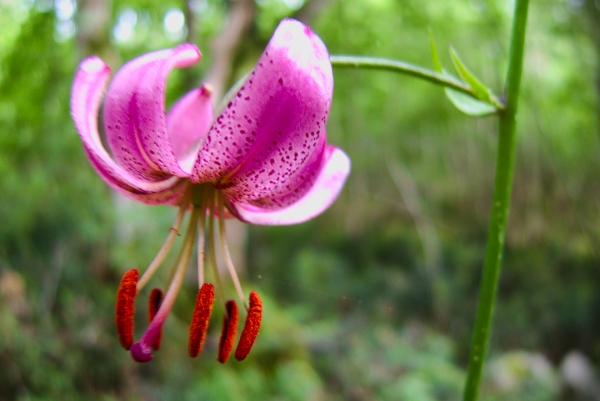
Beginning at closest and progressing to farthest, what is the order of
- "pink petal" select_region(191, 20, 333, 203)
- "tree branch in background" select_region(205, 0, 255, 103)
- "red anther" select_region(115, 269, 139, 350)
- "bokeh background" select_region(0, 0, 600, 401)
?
"pink petal" select_region(191, 20, 333, 203), "red anther" select_region(115, 269, 139, 350), "bokeh background" select_region(0, 0, 600, 401), "tree branch in background" select_region(205, 0, 255, 103)

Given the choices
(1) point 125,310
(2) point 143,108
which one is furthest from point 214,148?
(1) point 125,310

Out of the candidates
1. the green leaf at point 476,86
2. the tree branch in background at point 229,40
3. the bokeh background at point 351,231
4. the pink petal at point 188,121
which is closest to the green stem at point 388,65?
the green leaf at point 476,86

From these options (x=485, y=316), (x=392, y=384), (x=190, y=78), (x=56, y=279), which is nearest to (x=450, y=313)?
(x=392, y=384)

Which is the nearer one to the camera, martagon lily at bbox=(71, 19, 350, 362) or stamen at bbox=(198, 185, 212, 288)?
martagon lily at bbox=(71, 19, 350, 362)

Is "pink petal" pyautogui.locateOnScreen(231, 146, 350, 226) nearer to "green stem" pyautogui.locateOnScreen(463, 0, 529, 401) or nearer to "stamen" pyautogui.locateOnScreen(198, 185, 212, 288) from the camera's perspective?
"stamen" pyautogui.locateOnScreen(198, 185, 212, 288)

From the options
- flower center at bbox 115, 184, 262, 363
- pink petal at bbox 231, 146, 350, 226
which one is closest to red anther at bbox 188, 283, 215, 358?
flower center at bbox 115, 184, 262, 363

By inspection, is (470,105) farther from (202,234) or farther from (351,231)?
(351,231)
